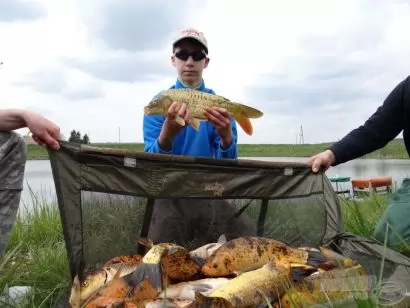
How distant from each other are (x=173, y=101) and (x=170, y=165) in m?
0.38

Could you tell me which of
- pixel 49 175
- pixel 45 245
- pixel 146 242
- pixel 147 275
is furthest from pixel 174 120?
pixel 49 175

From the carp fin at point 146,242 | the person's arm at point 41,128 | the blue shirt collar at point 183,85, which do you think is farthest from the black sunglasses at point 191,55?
the carp fin at point 146,242

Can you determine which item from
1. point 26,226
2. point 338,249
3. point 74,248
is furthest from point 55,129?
point 26,226

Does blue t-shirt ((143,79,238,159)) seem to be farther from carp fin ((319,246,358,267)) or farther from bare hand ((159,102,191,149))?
carp fin ((319,246,358,267))

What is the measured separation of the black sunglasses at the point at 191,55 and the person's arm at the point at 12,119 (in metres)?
1.08

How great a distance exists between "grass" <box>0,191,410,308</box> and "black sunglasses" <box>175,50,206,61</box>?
43.7 inches

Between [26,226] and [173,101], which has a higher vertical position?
[173,101]

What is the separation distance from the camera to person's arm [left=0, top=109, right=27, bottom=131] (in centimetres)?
229

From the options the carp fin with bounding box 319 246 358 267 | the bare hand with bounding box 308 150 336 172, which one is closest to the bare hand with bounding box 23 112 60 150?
the carp fin with bounding box 319 246 358 267

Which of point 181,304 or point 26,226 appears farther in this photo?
point 26,226

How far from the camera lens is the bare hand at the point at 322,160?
2861mm

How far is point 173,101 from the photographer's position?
8.62ft

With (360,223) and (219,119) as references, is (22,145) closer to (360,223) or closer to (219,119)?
(219,119)

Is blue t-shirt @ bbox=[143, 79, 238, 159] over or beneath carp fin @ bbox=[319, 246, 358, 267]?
over
